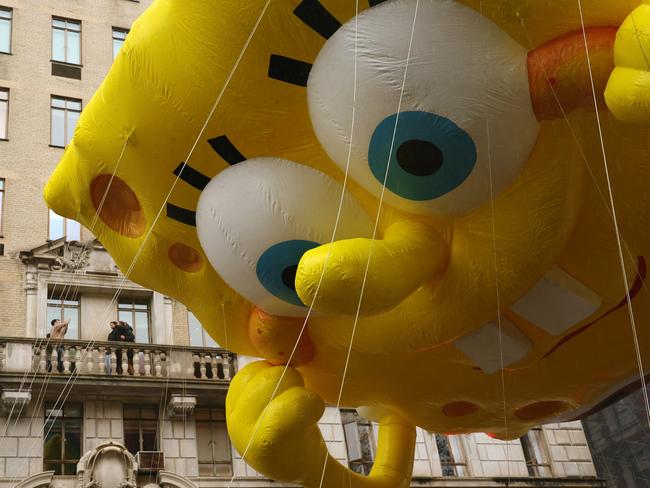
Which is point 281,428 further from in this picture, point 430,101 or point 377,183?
point 430,101

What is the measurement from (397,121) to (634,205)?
137 centimetres

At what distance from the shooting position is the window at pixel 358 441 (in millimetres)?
16516

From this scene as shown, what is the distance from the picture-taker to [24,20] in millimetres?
19031

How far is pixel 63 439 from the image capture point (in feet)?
47.2

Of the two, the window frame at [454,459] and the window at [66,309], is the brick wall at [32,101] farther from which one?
the window frame at [454,459]

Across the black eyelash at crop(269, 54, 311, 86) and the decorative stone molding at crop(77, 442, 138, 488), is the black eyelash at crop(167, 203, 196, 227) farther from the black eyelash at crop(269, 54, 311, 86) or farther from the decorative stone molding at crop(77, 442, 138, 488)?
the decorative stone molding at crop(77, 442, 138, 488)

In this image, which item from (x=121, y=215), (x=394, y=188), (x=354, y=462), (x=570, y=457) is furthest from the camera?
(x=570, y=457)

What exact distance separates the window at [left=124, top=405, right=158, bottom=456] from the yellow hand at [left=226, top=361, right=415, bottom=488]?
10.0 meters

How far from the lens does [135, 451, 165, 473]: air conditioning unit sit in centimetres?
1441

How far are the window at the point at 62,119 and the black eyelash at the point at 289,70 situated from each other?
48.7 feet

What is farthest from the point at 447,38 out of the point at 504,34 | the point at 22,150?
the point at 22,150

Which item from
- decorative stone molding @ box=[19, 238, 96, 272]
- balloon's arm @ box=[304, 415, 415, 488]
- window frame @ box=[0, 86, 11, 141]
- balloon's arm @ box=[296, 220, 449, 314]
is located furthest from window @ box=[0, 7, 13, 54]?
balloon's arm @ box=[296, 220, 449, 314]

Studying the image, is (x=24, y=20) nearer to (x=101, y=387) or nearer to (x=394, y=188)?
(x=101, y=387)

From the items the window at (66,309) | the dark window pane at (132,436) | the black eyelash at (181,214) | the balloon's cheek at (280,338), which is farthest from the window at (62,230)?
the black eyelash at (181,214)
